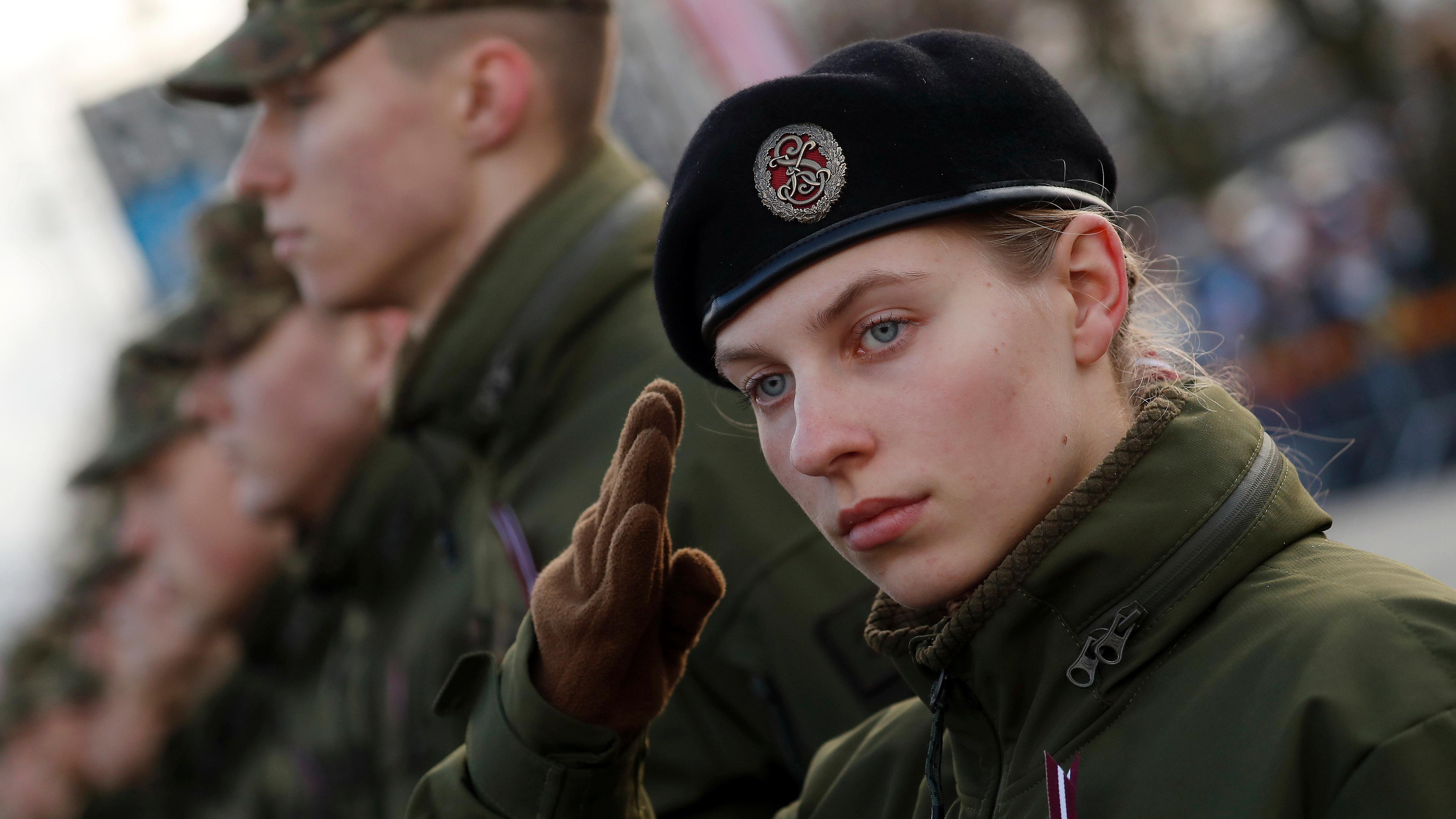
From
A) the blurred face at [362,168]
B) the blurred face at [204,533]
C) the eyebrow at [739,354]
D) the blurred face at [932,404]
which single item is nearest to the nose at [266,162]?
the blurred face at [362,168]

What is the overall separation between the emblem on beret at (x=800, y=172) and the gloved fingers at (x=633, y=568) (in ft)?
1.40

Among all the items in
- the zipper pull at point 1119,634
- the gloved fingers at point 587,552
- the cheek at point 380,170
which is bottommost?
the zipper pull at point 1119,634

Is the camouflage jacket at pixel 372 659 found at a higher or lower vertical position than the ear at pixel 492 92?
lower

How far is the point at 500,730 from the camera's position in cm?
182

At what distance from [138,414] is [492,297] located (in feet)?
11.2

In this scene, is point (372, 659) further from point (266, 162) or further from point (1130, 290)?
point (1130, 290)

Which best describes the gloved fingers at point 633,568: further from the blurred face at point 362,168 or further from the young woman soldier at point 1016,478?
the blurred face at point 362,168

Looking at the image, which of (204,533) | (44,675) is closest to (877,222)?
(204,533)

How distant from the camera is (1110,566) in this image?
1333mm

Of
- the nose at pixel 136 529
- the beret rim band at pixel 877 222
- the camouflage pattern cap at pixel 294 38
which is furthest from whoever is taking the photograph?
the nose at pixel 136 529

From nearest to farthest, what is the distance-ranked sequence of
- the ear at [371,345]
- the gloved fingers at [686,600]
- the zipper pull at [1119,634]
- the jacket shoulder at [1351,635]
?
the jacket shoulder at [1351,635] → the zipper pull at [1119,634] → the gloved fingers at [686,600] → the ear at [371,345]

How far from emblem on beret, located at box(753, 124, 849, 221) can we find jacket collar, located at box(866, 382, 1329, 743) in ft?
1.36

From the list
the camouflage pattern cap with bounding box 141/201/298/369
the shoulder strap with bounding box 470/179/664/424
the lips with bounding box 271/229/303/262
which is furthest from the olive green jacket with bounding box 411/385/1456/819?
the camouflage pattern cap with bounding box 141/201/298/369

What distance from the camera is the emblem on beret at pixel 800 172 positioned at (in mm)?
1460
